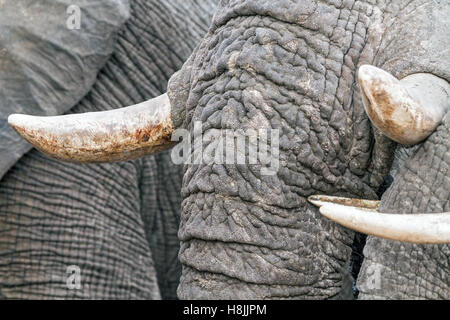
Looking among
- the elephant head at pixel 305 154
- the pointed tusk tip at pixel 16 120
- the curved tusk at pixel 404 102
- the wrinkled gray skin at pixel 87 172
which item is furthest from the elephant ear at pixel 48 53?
the curved tusk at pixel 404 102

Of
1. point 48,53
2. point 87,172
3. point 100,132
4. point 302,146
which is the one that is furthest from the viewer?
point 87,172

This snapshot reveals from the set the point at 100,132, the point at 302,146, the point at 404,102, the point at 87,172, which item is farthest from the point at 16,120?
the point at 87,172

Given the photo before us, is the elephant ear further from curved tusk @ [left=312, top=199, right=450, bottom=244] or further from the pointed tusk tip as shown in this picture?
curved tusk @ [left=312, top=199, right=450, bottom=244]

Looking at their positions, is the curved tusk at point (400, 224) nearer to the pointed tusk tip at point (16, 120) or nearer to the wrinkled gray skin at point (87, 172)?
the pointed tusk tip at point (16, 120)

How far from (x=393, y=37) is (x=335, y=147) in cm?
27

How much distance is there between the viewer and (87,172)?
10.9 feet

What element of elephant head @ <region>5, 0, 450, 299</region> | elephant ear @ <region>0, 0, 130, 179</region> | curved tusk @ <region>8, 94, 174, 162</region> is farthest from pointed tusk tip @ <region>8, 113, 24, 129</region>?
elephant ear @ <region>0, 0, 130, 179</region>

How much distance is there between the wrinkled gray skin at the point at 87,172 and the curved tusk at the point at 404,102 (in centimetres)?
Result: 168

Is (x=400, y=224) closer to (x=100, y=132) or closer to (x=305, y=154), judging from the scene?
(x=305, y=154)

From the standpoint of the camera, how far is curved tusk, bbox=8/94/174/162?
2182 mm

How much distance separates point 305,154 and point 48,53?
1.55 meters

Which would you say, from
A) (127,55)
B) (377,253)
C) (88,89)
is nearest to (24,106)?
(88,89)

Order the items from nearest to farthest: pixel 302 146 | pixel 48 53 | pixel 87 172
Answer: pixel 302 146, pixel 48 53, pixel 87 172

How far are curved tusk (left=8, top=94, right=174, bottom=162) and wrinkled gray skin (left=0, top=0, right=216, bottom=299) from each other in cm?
94
